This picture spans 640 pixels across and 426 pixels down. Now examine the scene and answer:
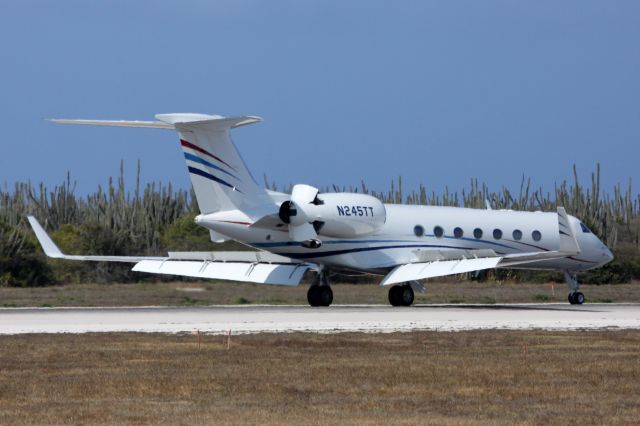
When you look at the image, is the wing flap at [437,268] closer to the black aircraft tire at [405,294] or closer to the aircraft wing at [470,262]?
the aircraft wing at [470,262]

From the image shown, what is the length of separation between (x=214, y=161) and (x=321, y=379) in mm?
Result: 16272

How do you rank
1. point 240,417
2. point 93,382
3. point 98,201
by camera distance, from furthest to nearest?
point 98,201, point 93,382, point 240,417

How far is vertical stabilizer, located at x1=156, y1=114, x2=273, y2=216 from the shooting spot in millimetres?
32281

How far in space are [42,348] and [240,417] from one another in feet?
27.6

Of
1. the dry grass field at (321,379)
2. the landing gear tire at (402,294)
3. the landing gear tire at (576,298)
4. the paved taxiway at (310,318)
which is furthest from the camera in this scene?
the landing gear tire at (576,298)

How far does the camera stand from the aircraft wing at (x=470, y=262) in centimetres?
3425

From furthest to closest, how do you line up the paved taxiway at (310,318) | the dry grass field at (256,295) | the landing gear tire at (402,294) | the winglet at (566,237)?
the dry grass field at (256,295), the landing gear tire at (402,294), the winglet at (566,237), the paved taxiway at (310,318)

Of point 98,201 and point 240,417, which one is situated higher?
point 98,201

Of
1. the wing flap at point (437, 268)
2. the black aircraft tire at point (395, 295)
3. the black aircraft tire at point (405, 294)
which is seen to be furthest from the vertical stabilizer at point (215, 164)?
the black aircraft tire at point (405, 294)

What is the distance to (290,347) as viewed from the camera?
21.4 metres

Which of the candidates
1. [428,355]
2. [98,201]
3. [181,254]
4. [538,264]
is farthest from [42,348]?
[98,201]

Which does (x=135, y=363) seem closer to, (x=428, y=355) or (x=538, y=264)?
(x=428, y=355)

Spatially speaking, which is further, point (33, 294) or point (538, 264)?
point (33, 294)

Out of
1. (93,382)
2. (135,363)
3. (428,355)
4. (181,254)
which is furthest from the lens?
(181,254)
